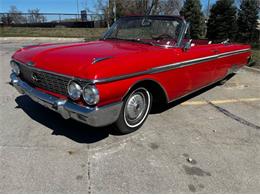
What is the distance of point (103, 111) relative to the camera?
278 cm

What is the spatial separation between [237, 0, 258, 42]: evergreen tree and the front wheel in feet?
46.1

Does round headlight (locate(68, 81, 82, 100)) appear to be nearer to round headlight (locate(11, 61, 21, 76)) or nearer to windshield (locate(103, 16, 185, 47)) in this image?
round headlight (locate(11, 61, 21, 76))

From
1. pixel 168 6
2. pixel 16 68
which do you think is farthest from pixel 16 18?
pixel 16 68

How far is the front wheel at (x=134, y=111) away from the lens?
3.26 m

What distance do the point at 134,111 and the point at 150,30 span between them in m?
1.56

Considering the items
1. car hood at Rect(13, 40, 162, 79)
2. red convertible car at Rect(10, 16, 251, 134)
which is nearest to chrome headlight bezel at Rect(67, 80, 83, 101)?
red convertible car at Rect(10, 16, 251, 134)

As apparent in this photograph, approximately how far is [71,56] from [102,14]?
1017 inches

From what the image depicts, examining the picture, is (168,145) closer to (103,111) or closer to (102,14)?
(103,111)

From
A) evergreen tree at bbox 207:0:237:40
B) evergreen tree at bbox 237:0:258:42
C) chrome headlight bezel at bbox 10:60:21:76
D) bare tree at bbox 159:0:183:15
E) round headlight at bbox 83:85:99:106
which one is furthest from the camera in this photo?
bare tree at bbox 159:0:183:15

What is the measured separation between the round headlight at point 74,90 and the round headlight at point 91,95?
0.27ft

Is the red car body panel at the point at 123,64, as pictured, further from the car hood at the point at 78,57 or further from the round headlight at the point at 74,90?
the round headlight at the point at 74,90

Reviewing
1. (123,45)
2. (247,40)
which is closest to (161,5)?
(247,40)

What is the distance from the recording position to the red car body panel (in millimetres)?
2768

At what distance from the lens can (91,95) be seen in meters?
2.70
